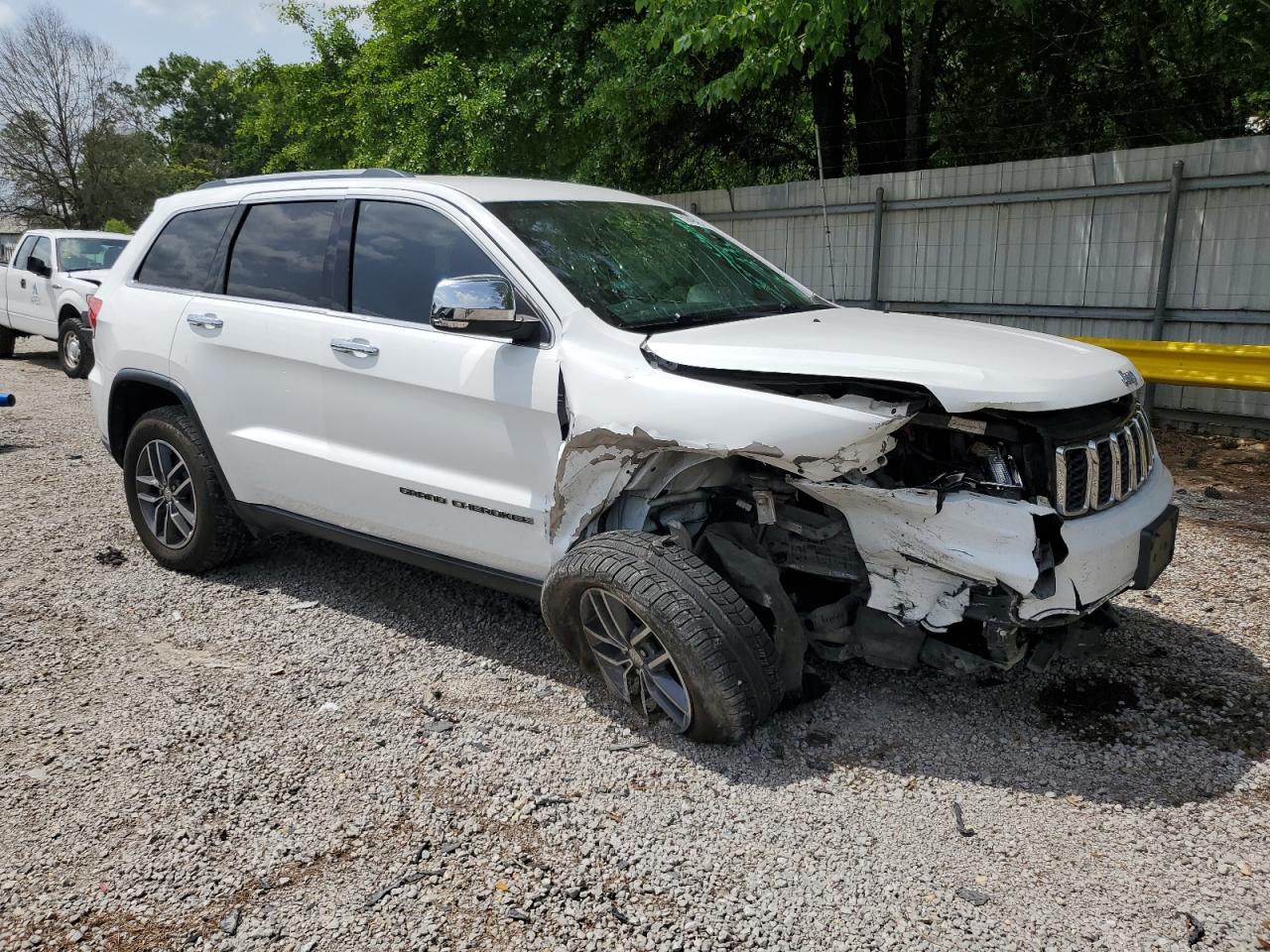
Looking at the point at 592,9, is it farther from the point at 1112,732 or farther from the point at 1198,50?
the point at 1112,732

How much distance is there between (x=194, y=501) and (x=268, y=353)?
39.4 inches

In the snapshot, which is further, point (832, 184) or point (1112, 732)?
point (832, 184)

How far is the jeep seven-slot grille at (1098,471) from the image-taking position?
2.98 metres

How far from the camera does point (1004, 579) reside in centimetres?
291

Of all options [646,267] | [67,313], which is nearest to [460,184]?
[646,267]

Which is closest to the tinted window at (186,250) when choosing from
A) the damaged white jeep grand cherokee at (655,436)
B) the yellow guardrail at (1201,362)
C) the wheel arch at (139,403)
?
the damaged white jeep grand cherokee at (655,436)

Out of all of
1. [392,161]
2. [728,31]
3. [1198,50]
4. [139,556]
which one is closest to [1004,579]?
[139,556]

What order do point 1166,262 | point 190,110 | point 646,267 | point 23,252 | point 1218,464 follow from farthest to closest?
point 190,110, point 23,252, point 1166,262, point 1218,464, point 646,267

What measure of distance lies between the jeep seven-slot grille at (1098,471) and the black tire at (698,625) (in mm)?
1016

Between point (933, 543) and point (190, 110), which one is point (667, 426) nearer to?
point (933, 543)

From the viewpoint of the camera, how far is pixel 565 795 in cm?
313

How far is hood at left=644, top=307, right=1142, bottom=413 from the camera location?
2.88 metres

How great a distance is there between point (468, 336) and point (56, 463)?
555 cm

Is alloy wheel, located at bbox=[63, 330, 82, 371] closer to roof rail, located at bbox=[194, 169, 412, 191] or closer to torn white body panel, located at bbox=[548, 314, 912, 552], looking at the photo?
roof rail, located at bbox=[194, 169, 412, 191]
